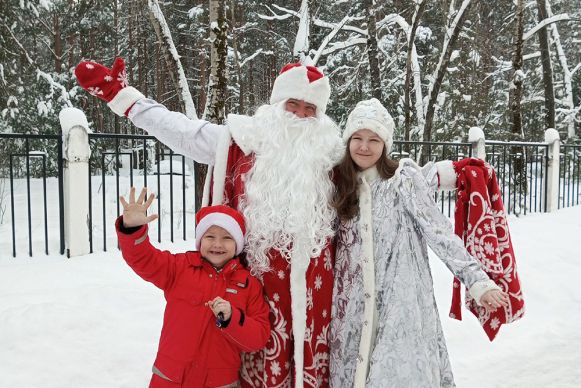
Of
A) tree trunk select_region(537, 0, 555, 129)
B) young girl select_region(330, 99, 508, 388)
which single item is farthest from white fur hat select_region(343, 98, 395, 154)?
tree trunk select_region(537, 0, 555, 129)

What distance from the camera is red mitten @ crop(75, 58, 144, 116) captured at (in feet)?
7.97

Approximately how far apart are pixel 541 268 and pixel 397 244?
4.41 m

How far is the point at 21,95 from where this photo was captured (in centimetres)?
1290

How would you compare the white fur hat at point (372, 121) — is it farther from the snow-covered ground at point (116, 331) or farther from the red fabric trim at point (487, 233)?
the snow-covered ground at point (116, 331)

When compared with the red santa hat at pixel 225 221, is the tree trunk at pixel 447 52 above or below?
above

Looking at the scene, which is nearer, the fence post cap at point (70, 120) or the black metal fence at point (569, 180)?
the fence post cap at point (70, 120)

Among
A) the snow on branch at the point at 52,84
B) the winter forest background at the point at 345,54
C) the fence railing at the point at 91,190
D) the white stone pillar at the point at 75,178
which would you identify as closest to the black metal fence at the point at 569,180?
the fence railing at the point at 91,190

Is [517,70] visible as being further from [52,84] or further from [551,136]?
[52,84]

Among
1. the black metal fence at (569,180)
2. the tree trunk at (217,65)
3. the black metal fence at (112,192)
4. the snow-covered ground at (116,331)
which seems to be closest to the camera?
the snow-covered ground at (116,331)

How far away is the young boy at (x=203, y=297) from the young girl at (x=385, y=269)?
1.48 feet

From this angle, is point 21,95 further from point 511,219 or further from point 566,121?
point 566,121

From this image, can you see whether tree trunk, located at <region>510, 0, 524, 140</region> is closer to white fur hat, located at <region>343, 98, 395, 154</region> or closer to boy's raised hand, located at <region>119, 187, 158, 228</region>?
white fur hat, located at <region>343, 98, 395, 154</region>

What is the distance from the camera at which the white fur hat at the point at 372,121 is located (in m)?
2.40

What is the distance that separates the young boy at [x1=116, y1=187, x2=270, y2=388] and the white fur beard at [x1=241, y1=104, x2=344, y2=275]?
0.10 meters
